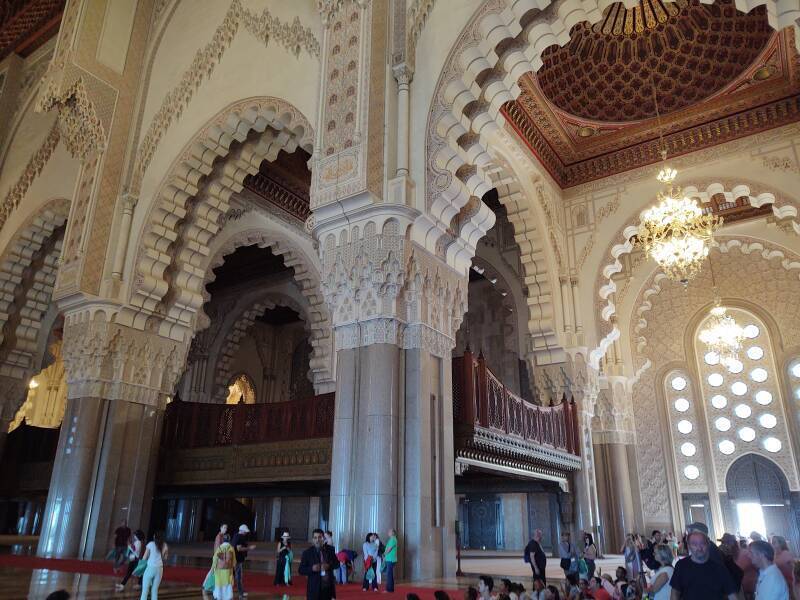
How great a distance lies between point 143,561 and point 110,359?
16.0 feet

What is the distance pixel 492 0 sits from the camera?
6.70 meters

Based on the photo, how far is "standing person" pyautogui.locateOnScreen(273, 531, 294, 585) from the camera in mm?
5527

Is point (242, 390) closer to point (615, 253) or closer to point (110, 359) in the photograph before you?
point (110, 359)

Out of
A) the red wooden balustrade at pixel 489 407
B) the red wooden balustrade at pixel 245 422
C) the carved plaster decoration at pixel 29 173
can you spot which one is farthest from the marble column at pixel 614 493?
the carved plaster decoration at pixel 29 173

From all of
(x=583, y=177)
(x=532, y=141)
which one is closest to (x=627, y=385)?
(x=583, y=177)

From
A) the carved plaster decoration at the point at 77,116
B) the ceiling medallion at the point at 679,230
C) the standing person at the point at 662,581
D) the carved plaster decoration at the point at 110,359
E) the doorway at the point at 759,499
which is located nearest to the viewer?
the standing person at the point at 662,581

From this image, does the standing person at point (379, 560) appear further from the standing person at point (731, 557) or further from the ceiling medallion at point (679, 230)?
the ceiling medallion at point (679, 230)

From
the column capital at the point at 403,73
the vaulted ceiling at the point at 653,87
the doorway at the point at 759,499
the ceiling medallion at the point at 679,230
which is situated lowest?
the doorway at the point at 759,499

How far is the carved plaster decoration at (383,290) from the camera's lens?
244 inches

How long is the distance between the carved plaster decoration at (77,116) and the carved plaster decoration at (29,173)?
7.35ft

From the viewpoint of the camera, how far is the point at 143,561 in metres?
4.59

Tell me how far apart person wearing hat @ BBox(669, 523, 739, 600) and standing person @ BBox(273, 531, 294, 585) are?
382 centimetres

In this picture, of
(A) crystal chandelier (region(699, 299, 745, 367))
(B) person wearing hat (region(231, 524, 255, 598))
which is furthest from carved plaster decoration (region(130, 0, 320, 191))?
(A) crystal chandelier (region(699, 299, 745, 367))

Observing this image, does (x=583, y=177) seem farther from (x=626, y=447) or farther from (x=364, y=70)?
(x=364, y=70)
